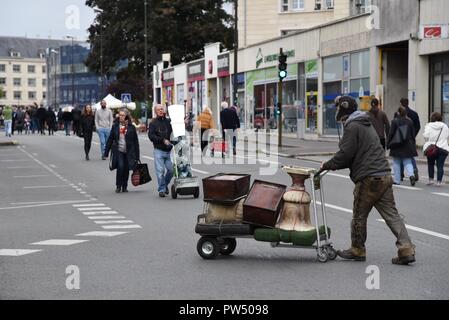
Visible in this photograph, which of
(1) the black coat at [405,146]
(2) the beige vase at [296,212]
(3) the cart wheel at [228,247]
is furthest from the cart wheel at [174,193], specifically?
(2) the beige vase at [296,212]

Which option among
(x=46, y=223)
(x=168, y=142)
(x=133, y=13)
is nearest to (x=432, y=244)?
(x=46, y=223)

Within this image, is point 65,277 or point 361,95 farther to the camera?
point 361,95

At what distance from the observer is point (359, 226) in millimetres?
9320

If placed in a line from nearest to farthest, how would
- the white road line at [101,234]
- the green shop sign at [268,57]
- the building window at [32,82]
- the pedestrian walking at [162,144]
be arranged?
1. the white road line at [101,234]
2. the pedestrian walking at [162,144]
3. the green shop sign at [268,57]
4. the building window at [32,82]

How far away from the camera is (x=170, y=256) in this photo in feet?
31.9

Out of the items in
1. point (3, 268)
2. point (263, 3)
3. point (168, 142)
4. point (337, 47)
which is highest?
point (263, 3)

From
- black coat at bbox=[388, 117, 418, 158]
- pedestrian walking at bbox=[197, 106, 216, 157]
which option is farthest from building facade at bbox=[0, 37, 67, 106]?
black coat at bbox=[388, 117, 418, 158]

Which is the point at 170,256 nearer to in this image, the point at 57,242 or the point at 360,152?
the point at 57,242

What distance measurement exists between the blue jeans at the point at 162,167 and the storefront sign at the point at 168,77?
176 feet

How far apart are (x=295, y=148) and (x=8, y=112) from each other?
19795 millimetres

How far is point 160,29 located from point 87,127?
4453cm

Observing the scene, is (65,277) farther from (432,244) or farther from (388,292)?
(432,244)

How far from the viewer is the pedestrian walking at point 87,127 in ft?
90.3

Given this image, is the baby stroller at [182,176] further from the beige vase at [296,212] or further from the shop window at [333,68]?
the shop window at [333,68]
